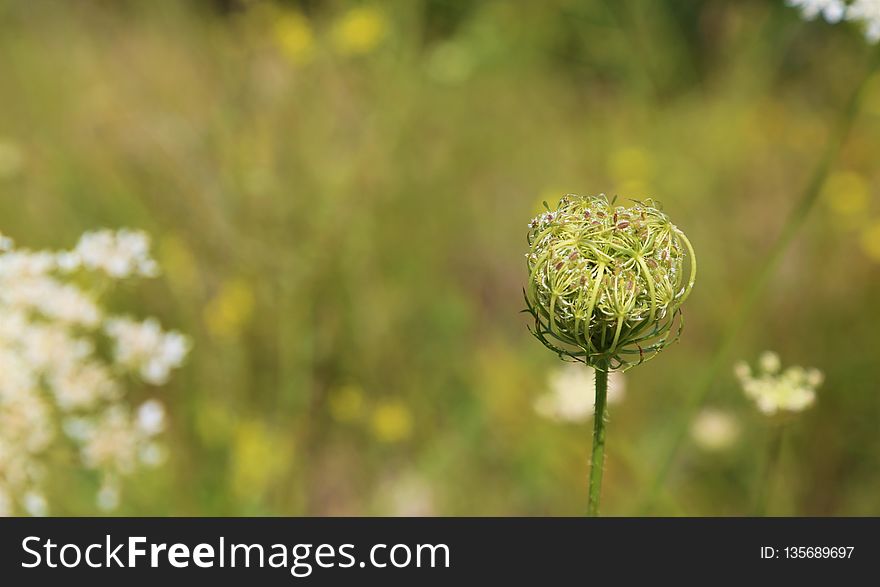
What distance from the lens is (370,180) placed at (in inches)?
125

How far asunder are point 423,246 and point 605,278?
2.37 meters

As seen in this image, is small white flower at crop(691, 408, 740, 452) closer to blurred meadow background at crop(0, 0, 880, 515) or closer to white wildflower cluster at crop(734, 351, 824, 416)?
blurred meadow background at crop(0, 0, 880, 515)

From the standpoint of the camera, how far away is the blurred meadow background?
8.48ft

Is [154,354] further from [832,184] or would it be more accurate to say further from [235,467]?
[832,184]

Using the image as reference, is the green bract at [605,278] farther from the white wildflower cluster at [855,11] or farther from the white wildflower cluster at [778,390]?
the white wildflower cluster at [855,11]

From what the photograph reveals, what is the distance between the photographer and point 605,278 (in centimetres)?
95

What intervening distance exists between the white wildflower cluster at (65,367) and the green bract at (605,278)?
0.82 metres

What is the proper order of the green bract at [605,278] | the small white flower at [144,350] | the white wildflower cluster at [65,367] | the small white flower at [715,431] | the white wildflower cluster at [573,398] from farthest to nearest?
1. the small white flower at [715,431]
2. the white wildflower cluster at [573,398]
3. the small white flower at [144,350]
4. the white wildflower cluster at [65,367]
5. the green bract at [605,278]

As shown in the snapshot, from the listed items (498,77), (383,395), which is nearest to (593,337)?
(383,395)

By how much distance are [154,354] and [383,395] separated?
1.44 metres

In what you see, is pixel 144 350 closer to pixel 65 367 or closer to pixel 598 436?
pixel 65 367

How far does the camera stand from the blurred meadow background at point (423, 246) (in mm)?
2586

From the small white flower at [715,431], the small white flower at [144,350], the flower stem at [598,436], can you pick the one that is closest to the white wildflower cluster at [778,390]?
the flower stem at [598,436]

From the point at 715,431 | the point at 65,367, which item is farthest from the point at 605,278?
the point at 715,431
